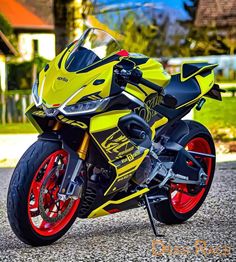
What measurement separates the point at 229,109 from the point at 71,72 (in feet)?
67.0

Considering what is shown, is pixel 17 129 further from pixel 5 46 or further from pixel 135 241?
pixel 135 241

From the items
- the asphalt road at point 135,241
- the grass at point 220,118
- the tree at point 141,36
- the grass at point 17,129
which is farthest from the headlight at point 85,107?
the tree at point 141,36

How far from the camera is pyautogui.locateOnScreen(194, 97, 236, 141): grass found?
15.9 meters

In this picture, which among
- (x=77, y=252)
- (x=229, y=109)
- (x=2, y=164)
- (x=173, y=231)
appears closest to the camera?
(x=77, y=252)

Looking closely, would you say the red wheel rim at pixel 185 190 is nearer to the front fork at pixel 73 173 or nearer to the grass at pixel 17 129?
the front fork at pixel 73 173

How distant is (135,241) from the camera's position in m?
Result: 5.04

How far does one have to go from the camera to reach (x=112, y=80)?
15.7ft

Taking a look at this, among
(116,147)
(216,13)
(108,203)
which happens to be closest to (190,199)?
(108,203)

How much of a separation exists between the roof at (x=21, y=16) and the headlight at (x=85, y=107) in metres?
42.3

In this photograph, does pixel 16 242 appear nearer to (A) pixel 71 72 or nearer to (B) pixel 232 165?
(A) pixel 71 72

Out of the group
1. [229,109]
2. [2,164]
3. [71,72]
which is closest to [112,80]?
[71,72]

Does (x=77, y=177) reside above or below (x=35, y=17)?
above

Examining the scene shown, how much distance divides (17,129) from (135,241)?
15.2 m

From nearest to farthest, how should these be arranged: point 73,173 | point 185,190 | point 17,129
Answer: point 73,173 → point 185,190 → point 17,129
